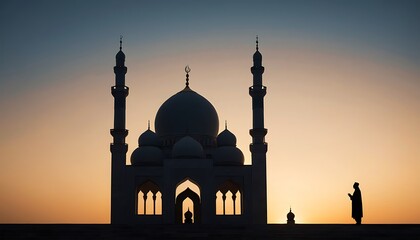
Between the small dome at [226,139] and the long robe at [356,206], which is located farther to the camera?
the small dome at [226,139]

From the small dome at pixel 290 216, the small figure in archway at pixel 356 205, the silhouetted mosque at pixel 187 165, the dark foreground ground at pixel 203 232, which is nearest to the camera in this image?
the dark foreground ground at pixel 203 232

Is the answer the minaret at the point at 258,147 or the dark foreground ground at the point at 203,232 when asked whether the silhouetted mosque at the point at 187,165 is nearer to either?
the minaret at the point at 258,147

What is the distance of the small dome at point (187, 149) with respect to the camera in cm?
2900

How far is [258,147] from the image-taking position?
29734mm

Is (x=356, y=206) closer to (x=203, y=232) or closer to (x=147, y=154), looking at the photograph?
(x=203, y=232)

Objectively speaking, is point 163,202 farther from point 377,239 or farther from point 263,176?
point 377,239

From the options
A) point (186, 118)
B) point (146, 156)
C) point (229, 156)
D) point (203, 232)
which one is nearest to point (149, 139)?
point (146, 156)

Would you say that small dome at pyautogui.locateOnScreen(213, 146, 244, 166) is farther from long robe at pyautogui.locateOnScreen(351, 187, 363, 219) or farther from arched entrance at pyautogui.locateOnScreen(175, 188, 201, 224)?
long robe at pyautogui.locateOnScreen(351, 187, 363, 219)

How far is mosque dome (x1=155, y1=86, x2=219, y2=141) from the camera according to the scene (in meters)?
31.8

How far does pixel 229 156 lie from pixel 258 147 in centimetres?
148

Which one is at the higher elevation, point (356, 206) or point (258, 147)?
point (258, 147)

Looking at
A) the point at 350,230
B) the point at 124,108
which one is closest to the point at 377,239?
the point at 350,230

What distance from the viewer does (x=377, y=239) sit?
1059 cm

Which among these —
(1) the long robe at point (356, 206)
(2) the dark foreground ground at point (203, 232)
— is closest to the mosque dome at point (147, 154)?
(1) the long robe at point (356, 206)
